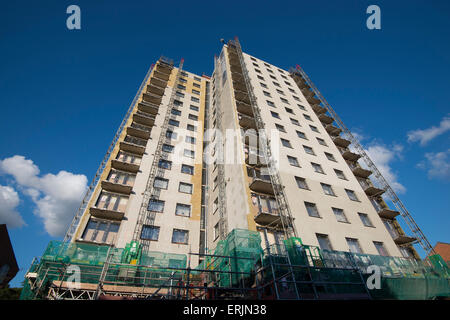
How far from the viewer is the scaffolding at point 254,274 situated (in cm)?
1142

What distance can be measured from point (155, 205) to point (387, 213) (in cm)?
2416

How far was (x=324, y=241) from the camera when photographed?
17500 millimetres


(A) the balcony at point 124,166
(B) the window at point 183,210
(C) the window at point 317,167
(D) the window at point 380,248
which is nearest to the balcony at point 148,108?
(A) the balcony at point 124,166

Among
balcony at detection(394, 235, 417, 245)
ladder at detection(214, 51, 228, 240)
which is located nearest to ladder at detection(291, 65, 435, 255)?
balcony at detection(394, 235, 417, 245)

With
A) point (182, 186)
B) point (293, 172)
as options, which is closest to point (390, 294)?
point (293, 172)

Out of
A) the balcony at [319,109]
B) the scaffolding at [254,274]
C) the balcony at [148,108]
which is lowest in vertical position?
the scaffolding at [254,274]

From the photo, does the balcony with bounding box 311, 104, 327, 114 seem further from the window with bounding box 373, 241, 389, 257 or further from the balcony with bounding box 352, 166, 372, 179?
the window with bounding box 373, 241, 389, 257

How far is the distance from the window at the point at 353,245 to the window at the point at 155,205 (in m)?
17.3

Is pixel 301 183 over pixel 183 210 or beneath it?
over

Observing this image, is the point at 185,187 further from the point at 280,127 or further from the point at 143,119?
the point at 280,127

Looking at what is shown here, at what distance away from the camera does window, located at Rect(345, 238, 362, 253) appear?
17581mm

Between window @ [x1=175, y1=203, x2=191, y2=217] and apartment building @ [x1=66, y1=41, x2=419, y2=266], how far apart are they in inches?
4.2

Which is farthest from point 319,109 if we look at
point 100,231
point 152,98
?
point 100,231

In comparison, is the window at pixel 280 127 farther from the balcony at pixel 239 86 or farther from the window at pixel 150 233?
the window at pixel 150 233
